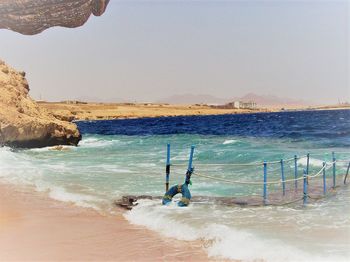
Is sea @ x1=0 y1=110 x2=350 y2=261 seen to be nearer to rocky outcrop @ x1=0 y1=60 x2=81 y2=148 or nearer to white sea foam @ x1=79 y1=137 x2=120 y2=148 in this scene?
rocky outcrop @ x1=0 y1=60 x2=81 y2=148

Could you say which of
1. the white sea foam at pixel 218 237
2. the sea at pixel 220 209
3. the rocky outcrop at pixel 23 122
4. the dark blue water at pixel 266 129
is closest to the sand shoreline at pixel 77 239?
the white sea foam at pixel 218 237

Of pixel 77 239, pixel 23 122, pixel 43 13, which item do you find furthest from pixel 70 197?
pixel 43 13

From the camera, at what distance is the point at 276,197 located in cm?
1180

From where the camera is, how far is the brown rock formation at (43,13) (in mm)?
32188

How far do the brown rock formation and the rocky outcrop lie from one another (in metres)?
4.13

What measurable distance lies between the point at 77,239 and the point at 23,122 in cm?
1904

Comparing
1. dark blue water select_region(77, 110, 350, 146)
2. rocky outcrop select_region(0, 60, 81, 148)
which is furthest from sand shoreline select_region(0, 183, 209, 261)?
dark blue water select_region(77, 110, 350, 146)

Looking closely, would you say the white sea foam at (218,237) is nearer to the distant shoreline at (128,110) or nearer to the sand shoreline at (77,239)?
the sand shoreline at (77,239)

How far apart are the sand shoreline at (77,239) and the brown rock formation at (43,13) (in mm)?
25134

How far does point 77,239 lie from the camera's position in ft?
25.1

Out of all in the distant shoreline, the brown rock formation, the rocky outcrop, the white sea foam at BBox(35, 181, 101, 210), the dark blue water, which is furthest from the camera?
the distant shoreline

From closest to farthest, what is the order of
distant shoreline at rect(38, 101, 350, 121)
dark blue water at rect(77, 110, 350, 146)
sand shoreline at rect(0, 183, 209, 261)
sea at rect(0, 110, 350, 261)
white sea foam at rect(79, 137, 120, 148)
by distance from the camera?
sand shoreline at rect(0, 183, 209, 261)
sea at rect(0, 110, 350, 261)
white sea foam at rect(79, 137, 120, 148)
dark blue water at rect(77, 110, 350, 146)
distant shoreline at rect(38, 101, 350, 121)

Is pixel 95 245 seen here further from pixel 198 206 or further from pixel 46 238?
pixel 198 206

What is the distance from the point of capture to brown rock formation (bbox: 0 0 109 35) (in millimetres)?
32188
